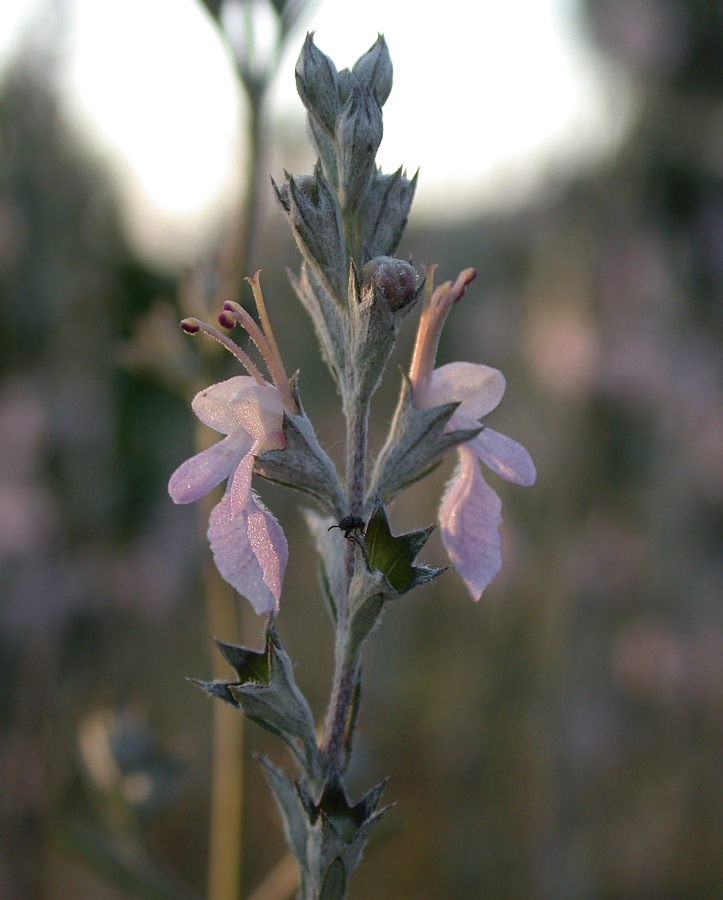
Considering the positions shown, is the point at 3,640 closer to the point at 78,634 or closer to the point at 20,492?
the point at 78,634

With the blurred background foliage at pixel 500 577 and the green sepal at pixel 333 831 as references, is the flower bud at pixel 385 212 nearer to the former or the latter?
the green sepal at pixel 333 831

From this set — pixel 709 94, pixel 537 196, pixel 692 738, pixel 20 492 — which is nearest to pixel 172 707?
pixel 20 492

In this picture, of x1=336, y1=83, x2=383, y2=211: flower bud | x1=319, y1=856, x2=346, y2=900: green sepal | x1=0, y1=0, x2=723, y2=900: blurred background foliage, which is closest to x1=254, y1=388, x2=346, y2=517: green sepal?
x1=336, y1=83, x2=383, y2=211: flower bud

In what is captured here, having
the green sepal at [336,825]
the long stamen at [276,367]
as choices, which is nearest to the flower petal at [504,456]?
the long stamen at [276,367]

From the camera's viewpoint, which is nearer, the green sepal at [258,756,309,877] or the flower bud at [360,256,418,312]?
the flower bud at [360,256,418,312]

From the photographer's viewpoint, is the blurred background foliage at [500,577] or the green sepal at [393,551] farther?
the blurred background foliage at [500,577]

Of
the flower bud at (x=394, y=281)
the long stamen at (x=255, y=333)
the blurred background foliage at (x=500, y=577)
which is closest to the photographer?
the flower bud at (x=394, y=281)

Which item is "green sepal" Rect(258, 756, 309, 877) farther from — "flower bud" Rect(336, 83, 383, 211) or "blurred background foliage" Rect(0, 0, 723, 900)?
"blurred background foliage" Rect(0, 0, 723, 900)
